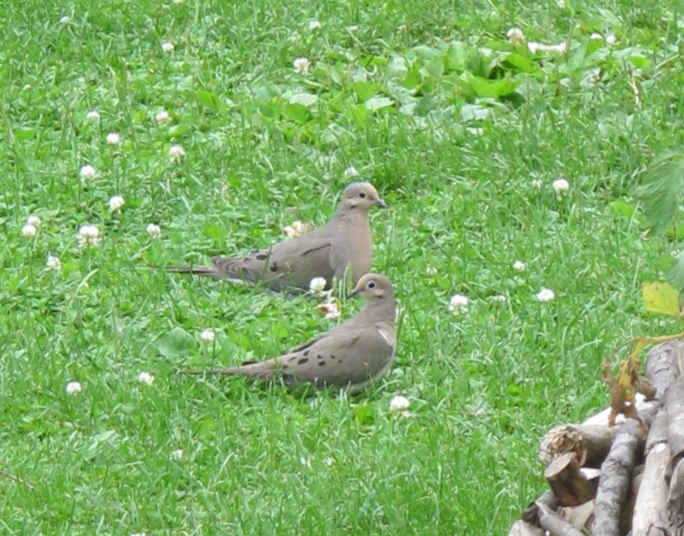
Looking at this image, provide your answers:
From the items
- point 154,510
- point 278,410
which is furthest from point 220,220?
point 154,510

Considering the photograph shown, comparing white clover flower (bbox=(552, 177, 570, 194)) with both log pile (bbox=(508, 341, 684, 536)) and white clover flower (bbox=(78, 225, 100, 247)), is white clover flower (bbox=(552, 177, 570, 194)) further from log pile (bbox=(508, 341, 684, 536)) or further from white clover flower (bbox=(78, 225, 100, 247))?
log pile (bbox=(508, 341, 684, 536))

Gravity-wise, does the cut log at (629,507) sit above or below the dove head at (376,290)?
above

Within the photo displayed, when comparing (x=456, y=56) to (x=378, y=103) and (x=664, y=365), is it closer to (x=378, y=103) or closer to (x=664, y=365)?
(x=378, y=103)

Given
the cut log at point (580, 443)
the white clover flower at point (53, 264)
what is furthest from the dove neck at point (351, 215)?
the cut log at point (580, 443)

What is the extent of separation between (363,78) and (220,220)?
5.09 feet

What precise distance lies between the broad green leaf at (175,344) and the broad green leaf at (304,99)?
7.46 ft

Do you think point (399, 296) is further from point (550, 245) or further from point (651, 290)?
point (651, 290)

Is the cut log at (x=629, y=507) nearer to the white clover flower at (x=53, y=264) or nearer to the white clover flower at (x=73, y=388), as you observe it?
the white clover flower at (x=73, y=388)

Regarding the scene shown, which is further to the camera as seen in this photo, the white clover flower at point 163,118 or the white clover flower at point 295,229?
the white clover flower at point 163,118

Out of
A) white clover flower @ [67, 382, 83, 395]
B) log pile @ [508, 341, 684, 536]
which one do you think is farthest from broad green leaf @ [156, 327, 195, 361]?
log pile @ [508, 341, 684, 536]

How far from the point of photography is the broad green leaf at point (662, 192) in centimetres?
296

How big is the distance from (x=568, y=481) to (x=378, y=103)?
4.56 m

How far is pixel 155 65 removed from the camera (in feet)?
27.9

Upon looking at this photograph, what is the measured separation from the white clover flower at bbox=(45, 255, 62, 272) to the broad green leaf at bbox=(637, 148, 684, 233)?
13.2 ft
